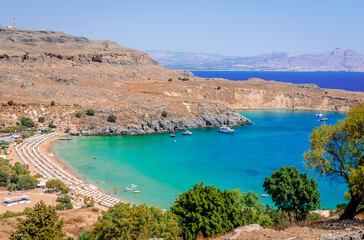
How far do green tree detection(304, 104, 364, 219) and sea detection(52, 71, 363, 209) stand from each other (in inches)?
→ 715

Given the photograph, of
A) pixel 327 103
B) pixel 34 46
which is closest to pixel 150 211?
pixel 327 103

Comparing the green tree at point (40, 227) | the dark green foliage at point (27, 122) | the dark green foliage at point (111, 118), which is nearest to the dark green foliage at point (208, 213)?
the green tree at point (40, 227)

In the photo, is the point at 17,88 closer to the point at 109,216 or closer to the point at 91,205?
the point at 91,205

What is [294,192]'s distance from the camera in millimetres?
30828

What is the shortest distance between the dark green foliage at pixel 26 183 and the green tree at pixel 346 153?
40.7 metres

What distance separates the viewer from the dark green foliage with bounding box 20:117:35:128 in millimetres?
81250

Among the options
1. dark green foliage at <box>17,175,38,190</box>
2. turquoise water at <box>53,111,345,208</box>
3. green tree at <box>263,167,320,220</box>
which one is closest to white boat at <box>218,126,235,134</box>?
turquoise water at <box>53,111,345,208</box>

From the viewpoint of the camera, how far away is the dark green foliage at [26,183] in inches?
1786

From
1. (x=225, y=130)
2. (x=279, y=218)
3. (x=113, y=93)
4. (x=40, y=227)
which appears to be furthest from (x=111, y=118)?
(x=279, y=218)

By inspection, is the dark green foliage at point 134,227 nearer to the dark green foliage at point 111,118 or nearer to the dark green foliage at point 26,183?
the dark green foliage at point 26,183

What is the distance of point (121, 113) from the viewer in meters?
89.8

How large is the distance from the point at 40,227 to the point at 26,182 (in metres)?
25.5

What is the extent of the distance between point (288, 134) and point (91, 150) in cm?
5614

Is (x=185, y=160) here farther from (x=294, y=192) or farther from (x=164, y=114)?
(x=294, y=192)
